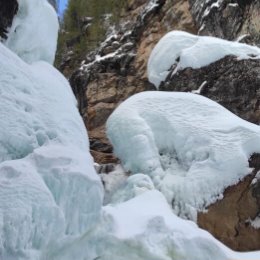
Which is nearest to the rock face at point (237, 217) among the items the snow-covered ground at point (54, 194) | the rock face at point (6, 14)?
the snow-covered ground at point (54, 194)

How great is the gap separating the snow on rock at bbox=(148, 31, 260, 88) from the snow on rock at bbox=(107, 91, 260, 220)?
2.67 meters

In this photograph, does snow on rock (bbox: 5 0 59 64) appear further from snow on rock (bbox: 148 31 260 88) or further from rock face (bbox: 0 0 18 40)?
snow on rock (bbox: 148 31 260 88)

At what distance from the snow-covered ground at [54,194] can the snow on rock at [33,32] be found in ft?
0.04

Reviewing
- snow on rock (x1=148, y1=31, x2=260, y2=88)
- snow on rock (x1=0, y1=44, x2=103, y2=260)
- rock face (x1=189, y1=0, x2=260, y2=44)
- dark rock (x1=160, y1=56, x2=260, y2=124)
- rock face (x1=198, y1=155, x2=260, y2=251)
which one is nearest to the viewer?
snow on rock (x1=0, y1=44, x2=103, y2=260)

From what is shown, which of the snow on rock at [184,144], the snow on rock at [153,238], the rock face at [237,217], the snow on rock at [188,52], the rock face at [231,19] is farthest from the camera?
the rock face at [231,19]

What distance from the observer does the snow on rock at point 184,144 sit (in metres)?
7.09

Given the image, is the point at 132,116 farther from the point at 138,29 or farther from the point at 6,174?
the point at 138,29

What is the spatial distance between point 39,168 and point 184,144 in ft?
10.9

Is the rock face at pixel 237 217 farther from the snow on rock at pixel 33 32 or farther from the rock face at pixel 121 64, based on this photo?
the rock face at pixel 121 64

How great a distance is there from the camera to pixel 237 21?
45.4 ft

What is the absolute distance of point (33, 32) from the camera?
6.55 metres

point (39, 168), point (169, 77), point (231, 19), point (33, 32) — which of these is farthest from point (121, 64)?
point (39, 168)

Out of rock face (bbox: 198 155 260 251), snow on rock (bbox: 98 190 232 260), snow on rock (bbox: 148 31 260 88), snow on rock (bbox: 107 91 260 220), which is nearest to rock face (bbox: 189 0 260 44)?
snow on rock (bbox: 148 31 260 88)

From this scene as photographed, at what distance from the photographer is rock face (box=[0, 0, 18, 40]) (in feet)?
20.9
